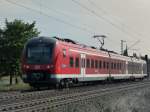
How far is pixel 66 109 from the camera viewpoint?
1552 centimetres

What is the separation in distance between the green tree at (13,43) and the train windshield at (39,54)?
12.6 metres

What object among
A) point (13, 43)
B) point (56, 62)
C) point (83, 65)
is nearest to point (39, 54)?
point (56, 62)

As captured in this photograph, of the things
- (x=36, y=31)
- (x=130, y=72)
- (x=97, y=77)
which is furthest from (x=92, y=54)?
(x=130, y=72)

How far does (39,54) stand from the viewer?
82.3 ft

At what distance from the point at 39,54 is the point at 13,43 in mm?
15186

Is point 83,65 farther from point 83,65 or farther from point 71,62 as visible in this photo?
point 71,62

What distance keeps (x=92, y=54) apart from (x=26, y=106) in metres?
17.0

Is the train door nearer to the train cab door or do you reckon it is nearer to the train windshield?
the train cab door

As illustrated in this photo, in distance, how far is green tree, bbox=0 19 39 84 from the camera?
126ft

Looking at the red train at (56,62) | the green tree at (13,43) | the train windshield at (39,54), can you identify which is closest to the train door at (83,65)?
the red train at (56,62)

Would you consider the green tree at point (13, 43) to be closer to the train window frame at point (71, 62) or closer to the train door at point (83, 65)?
the train door at point (83, 65)

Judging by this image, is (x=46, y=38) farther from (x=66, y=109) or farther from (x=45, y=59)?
(x=66, y=109)

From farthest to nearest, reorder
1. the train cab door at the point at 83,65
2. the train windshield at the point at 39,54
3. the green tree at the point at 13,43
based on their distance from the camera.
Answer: the green tree at the point at 13,43 < the train cab door at the point at 83,65 < the train windshield at the point at 39,54

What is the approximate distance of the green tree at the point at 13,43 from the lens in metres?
38.4
